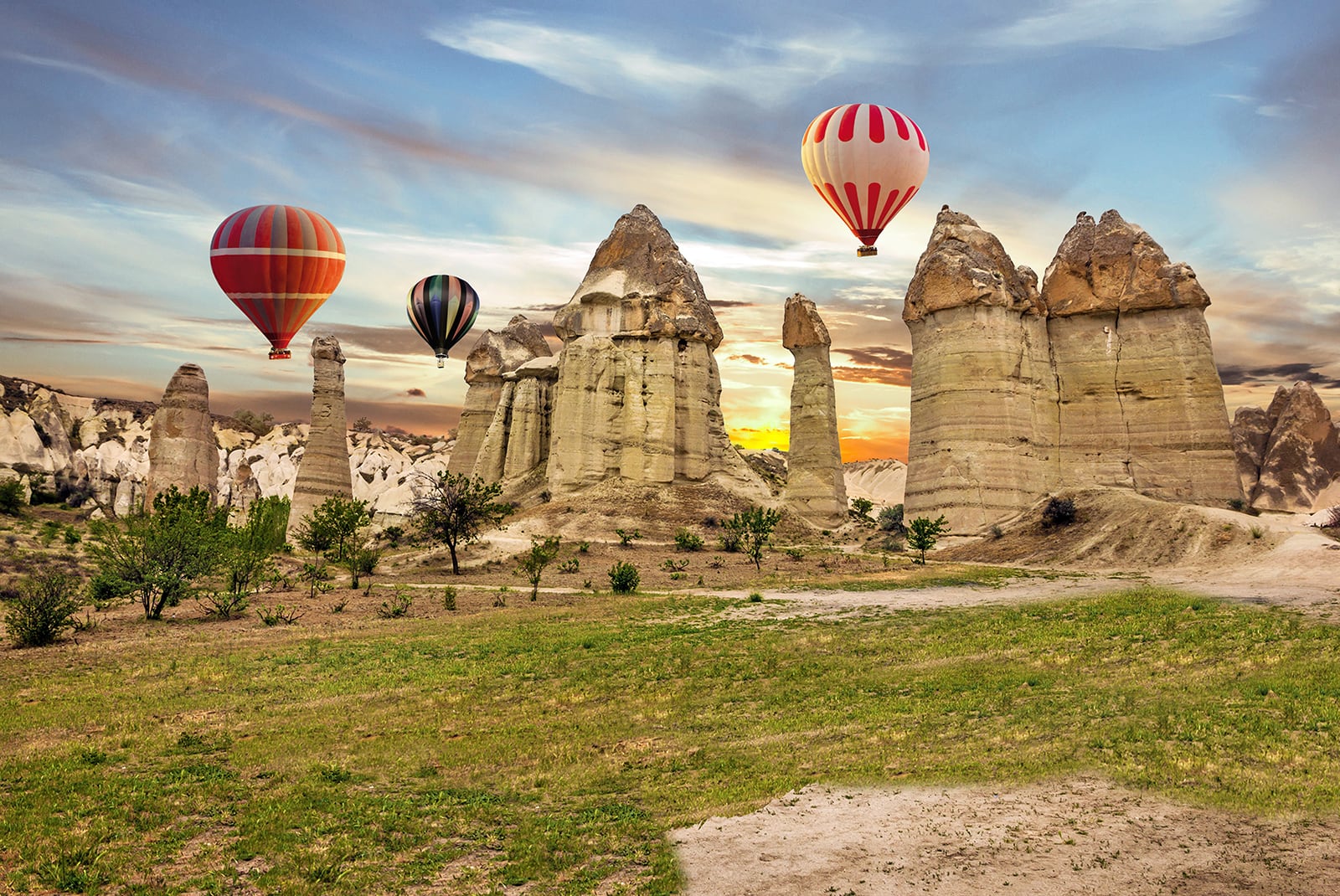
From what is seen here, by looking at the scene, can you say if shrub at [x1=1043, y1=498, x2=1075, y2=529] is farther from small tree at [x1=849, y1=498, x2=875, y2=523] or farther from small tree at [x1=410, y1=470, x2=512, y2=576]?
small tree at [x1=410, y1=470, x2=512, y2=576]

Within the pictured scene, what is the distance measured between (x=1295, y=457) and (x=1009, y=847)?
70939 millimetres

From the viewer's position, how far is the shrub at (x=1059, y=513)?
1519 inches

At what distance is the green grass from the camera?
9.66 meters

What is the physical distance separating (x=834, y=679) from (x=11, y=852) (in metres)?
11.0

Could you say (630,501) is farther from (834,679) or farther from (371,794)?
(371,794)

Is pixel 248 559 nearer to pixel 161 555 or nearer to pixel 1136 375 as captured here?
pixel 161 555

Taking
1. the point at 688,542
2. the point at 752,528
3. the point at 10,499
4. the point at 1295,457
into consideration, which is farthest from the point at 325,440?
the point at 1295,457

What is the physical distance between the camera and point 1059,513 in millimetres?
38750

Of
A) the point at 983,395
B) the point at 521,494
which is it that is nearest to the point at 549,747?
the point at 983,395

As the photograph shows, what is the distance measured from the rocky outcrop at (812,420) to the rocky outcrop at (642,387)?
324 cm

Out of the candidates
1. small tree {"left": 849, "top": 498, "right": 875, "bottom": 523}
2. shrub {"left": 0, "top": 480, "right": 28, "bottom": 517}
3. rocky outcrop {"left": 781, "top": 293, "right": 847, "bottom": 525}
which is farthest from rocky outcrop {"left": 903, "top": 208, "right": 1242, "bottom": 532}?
shrub {"left": 0, "top": 480, "right": 28, "bottom": 517}

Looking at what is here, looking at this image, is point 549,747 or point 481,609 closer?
point 549,747

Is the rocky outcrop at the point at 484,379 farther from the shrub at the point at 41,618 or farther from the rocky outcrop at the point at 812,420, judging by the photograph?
the shrub at the point at 41,618

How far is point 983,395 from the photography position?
42188mm
